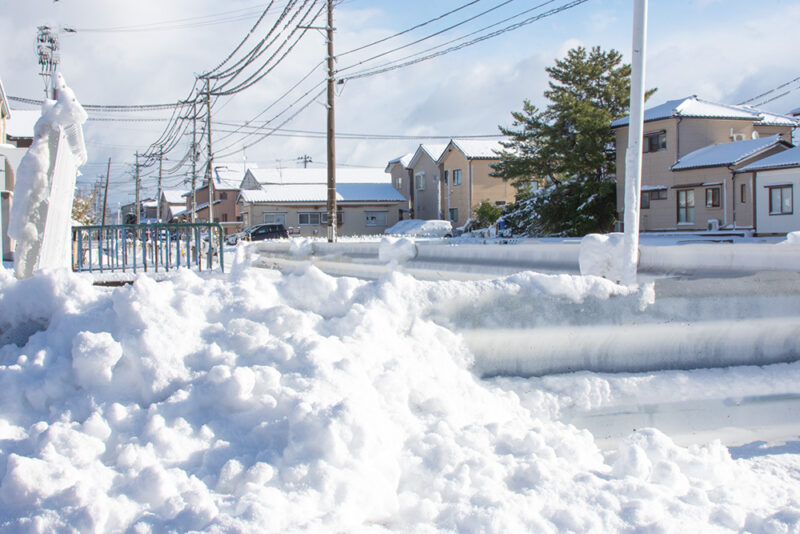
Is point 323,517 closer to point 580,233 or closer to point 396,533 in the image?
point 396,533

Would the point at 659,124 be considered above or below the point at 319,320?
above

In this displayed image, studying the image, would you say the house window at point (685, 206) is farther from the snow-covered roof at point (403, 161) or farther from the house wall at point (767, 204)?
the snow-covered roof at point (403, 161)

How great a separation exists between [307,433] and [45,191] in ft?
22.2

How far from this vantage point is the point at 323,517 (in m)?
2.67

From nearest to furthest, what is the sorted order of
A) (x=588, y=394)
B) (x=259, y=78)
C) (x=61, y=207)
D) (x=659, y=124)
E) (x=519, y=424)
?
(x=519, y=424) → (x=588, y=394) → (x=61, y=207) → (x=259, y=78) → (x=659, y=124)

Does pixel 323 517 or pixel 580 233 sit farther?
pixel 580 233

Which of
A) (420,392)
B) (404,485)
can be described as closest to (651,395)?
(420,392)

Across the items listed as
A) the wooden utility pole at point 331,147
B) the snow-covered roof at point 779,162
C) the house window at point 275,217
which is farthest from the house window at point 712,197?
the house window at point 275,217

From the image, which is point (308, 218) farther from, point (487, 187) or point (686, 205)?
point (686, 205)

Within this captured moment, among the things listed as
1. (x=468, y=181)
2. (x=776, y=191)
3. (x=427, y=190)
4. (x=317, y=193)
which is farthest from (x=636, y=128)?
(x=317, y=193)

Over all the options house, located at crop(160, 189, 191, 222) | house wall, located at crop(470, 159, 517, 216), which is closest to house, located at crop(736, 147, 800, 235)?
house wall, located at crop(470, 159, 517, 216)

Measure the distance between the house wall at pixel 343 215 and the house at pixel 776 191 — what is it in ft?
89.6

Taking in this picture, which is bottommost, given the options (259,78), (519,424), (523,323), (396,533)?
(396,533)

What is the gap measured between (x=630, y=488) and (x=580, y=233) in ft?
101
